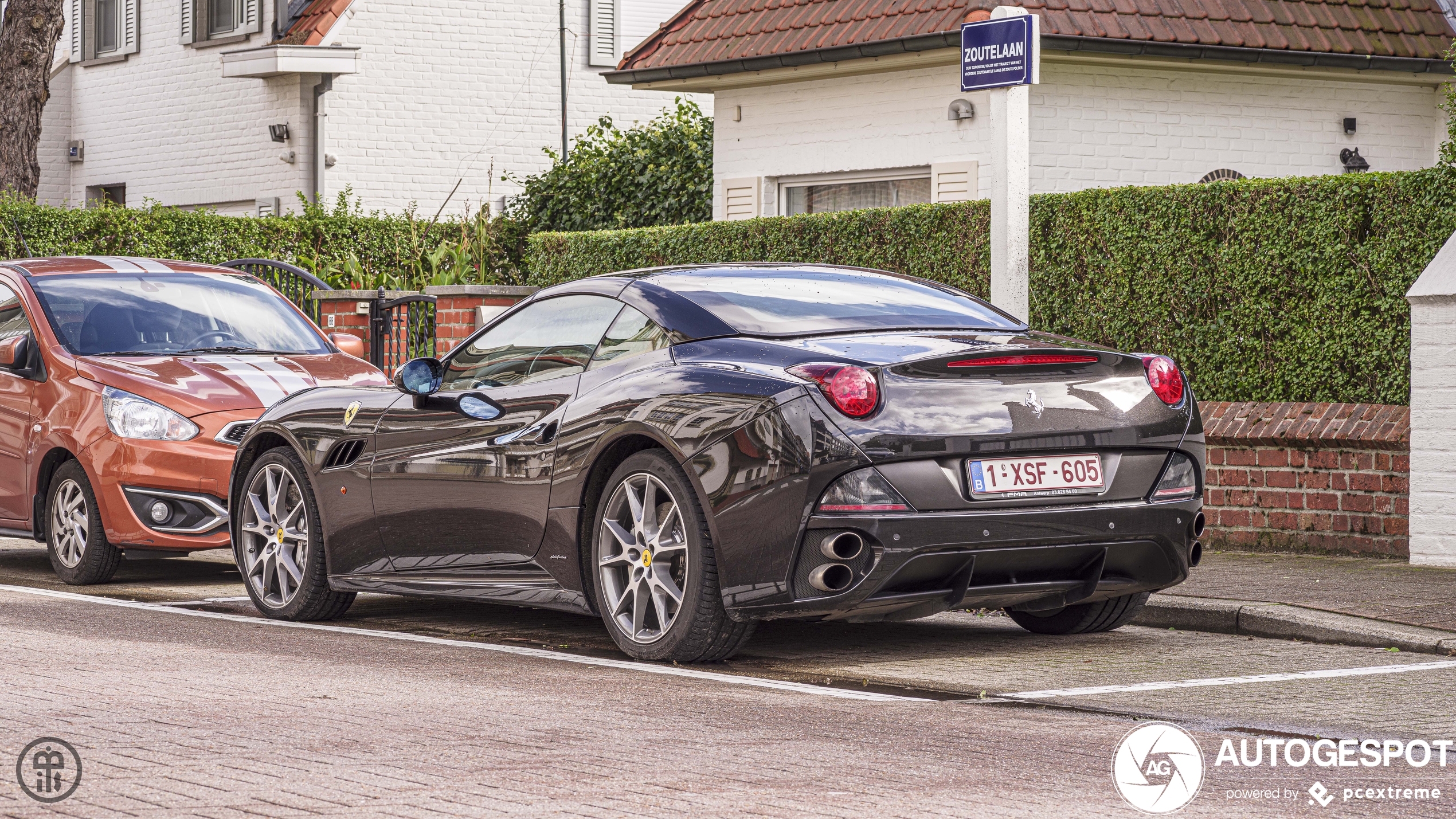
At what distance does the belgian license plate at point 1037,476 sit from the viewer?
709 centimetres

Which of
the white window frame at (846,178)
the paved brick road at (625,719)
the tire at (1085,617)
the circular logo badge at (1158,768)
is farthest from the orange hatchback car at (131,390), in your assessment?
the white window frame at (846,178)

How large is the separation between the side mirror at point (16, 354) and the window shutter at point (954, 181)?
8.58 m

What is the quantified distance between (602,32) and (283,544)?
20107mm

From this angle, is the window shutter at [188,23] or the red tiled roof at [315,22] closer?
the red tiled roof at [315,22]

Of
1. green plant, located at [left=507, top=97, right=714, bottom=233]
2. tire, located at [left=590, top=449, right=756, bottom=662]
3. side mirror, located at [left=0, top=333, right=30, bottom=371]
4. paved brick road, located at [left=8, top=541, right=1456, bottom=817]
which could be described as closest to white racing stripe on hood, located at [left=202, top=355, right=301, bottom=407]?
side mirror, located at [left=0, top=333, right=30, bottom=371]

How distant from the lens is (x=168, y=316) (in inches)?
462

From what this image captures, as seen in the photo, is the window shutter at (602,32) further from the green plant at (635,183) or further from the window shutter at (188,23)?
the window shutter at (188,23)

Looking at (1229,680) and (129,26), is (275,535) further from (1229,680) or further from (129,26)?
(129,26)

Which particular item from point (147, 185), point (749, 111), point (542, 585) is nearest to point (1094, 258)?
point (542, 585)

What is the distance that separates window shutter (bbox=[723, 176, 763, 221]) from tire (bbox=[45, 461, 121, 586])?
31.9 feet

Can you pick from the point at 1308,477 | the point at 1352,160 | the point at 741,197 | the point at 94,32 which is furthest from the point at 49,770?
the point at 94,32

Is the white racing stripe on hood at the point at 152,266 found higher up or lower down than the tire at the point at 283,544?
higher up

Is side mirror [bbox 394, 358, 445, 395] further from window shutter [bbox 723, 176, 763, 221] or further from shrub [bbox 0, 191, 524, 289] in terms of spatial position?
shrub [bbox 0, 191, 524, 289]

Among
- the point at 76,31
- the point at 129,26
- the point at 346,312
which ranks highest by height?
the point at 76,31
